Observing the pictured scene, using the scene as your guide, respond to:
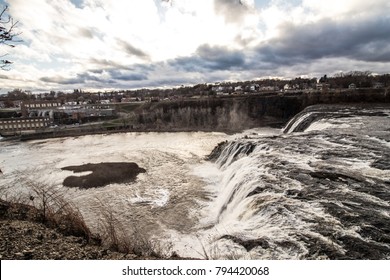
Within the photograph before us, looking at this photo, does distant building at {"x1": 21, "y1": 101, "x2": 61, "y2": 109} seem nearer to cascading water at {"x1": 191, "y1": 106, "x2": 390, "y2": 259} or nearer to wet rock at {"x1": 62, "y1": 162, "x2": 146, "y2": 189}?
wet rock at {"x1": 62, "y1": 162, "x2": 146, "y2": 189}

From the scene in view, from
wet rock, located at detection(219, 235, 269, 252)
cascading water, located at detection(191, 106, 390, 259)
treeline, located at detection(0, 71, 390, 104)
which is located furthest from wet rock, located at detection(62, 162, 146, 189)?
treeline, located at detection(0, 71, 390, 104)

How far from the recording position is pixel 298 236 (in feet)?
19.9

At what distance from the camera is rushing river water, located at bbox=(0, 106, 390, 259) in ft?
19.6

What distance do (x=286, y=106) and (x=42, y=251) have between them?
4462 centimetres

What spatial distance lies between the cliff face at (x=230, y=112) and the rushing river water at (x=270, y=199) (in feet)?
78.8

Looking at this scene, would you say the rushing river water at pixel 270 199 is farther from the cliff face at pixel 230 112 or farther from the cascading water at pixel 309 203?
the cliff face at pixel 230 112

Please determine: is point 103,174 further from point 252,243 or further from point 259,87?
point 259,87

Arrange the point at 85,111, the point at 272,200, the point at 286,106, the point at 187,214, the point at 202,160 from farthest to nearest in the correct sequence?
the point at 85,111, the point at 286,106, the point at 202,160, the point at 187,214, the point at 272,200

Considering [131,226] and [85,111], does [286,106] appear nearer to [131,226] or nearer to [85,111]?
[131,226]

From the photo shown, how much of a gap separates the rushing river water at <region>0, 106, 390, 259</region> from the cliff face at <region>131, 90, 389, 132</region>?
24.0m

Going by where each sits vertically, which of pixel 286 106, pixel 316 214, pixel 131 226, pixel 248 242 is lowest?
pixel 131 226

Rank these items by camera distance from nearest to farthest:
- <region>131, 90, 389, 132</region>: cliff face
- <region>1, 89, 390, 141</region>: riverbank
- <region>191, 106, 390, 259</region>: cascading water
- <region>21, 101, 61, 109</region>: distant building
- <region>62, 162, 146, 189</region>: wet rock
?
<region>191, 106, 390, 259</region>: cascading water
<region>62, 162, 146, 189</region>: wet rock
<region>1, 89, 390, 141</region>: riverbank
<region>131, 90, 389, 132</region>: cliff face
<region>21, 101, 61, 109</region>: distant building

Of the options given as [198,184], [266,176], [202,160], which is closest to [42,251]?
[266,176]

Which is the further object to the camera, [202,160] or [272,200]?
[202,160]
